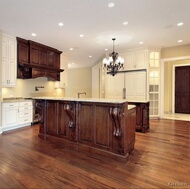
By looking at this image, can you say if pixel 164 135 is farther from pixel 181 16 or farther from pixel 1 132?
pixel 1 132

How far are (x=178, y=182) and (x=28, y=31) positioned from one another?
5.05 metres

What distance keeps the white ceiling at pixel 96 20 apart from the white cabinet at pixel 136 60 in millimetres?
710

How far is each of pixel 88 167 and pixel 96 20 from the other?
3.40 meters

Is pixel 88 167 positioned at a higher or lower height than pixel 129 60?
lower

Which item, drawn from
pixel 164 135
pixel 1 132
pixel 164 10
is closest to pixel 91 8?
pixel 164 10

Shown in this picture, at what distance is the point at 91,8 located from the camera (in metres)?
3.21

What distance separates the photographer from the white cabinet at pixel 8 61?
14.9 feet

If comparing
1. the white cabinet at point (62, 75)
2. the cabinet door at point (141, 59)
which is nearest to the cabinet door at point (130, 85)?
the cabinet door at point (141, 59)

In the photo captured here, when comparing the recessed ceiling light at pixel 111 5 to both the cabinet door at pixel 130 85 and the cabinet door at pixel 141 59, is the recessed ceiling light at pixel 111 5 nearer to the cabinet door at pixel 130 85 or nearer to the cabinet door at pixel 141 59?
the cabinet door at pixel 141 59

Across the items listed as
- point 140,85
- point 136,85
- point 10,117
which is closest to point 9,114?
point 10,117

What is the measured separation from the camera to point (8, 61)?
4652 millimetres

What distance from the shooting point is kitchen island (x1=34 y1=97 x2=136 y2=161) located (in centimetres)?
258

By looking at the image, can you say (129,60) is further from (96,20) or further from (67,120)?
(67,120)

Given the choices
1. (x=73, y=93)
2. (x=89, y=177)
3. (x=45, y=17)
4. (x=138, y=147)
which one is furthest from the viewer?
(x=73, y=93)
